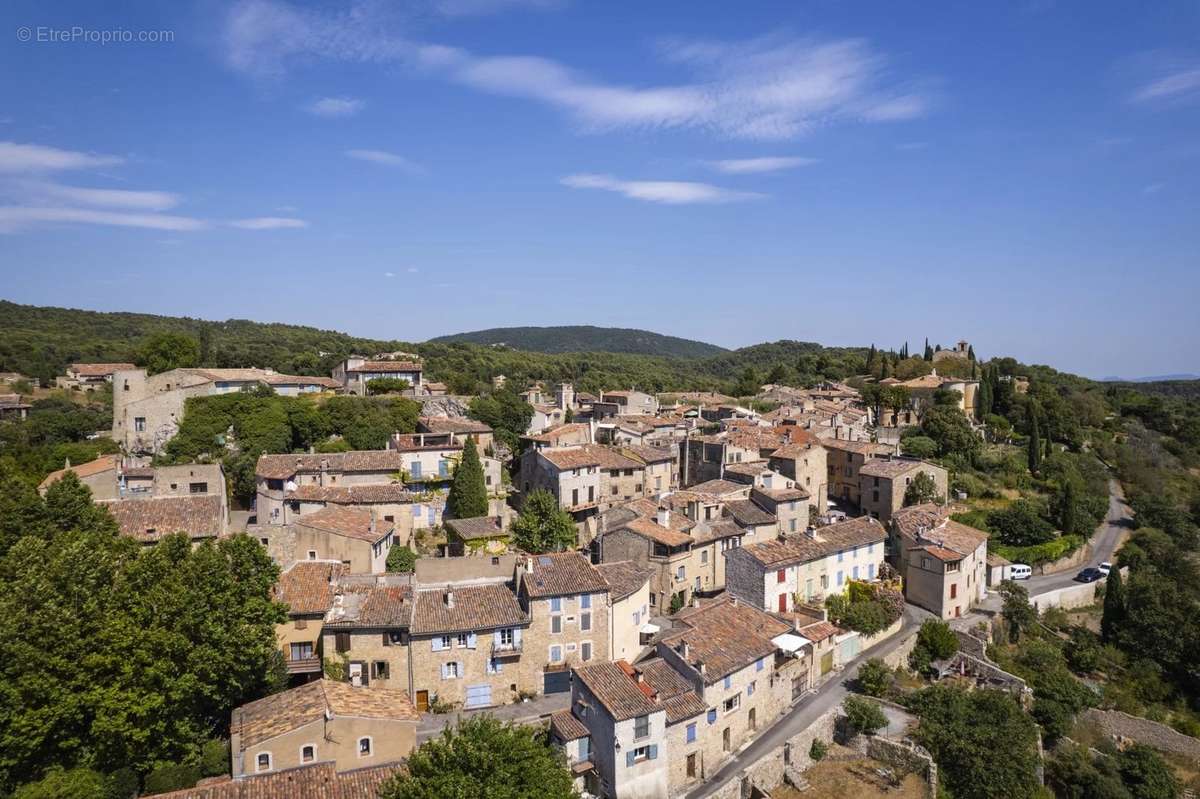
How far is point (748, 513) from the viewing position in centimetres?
4675

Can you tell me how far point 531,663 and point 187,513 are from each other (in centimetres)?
2087

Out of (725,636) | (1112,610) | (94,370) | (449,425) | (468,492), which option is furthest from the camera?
(94,370)

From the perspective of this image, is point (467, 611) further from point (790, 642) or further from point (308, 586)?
point (790, 642)

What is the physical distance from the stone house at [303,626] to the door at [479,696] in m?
6.53

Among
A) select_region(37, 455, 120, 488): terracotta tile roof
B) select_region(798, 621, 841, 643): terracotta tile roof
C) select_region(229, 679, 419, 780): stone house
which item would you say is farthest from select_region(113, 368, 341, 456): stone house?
select_region(798, 621, 841, 643): terracotta tile roof

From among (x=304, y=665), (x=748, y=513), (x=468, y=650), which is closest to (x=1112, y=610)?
(x=748, y=513)

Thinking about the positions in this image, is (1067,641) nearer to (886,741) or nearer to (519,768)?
(886,741)

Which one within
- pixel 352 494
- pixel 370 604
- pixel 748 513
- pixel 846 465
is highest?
pixel 352 494

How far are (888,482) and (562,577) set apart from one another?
3482 cm

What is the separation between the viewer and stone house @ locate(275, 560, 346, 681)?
31.0m

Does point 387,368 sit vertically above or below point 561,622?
above

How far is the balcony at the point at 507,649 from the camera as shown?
105ft

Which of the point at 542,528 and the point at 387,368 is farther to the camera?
the point at 387,368

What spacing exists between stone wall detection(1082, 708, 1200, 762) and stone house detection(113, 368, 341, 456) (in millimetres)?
66009
